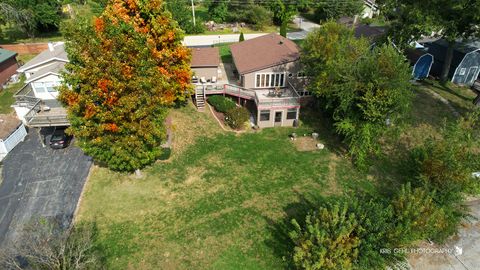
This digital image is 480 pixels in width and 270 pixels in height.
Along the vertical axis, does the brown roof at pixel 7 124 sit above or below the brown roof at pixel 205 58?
below

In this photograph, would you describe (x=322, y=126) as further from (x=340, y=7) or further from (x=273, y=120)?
(x=340, y=7)

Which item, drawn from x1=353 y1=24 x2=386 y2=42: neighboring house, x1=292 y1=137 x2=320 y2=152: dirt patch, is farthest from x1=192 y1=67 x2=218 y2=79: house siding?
x1=353 y1=24 x2=386 y2=42: neighboring house

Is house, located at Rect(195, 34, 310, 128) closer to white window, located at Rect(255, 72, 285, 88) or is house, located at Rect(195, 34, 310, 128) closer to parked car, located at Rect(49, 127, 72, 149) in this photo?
white window, located at Rect(255, 72, 285, 88)

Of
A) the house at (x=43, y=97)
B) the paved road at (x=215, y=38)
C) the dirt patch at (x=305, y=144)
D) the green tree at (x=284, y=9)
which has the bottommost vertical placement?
the dirt patch at (x=305, y=144)

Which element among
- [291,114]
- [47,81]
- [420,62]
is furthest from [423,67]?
[47,81]

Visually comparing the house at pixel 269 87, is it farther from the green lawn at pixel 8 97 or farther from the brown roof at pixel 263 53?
the green lawn at pixel 8 97

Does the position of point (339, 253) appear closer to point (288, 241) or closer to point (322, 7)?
point (288, 241)

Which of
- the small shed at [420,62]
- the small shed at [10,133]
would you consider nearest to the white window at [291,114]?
the small shed at [420,62]

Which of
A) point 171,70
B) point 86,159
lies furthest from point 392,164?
point 86,159
